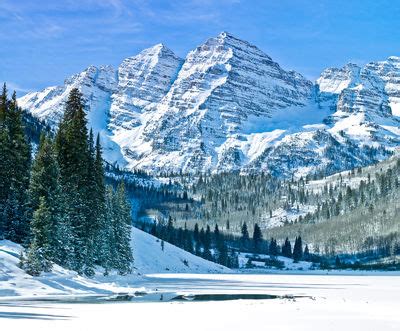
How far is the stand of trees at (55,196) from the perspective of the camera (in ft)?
184

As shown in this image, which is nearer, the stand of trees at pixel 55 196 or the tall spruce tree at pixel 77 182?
the stand of trees at pixel 55 196

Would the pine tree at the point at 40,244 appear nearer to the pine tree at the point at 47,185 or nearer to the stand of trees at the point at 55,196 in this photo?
the stand of trees at the point at 55,196

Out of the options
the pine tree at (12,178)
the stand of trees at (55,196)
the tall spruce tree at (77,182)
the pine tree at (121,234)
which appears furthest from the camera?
the pine tree at (121,234)

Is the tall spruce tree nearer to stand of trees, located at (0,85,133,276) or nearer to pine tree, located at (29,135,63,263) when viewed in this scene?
stand of trees, located at (0,85,133,276)

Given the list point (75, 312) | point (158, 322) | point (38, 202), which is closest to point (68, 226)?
point (38, 202)

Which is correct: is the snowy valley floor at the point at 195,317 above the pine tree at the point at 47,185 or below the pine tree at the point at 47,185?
below

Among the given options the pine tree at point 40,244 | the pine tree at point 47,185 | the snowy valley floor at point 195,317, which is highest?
the pine tree at point 47,185

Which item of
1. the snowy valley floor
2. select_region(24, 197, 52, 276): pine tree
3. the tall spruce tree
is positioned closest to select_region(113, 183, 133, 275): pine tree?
the tall spruce tree

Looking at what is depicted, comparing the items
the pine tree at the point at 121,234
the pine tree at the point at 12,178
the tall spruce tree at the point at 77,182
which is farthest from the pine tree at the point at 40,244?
the pine tree at the point at 121,234

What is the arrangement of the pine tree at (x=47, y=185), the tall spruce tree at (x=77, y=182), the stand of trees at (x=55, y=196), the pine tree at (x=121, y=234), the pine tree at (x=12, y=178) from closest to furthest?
the stand of trees at (x=55, y=196) < the pine tree at (x=47, y=185) < the pine tree at (x=12, y=178) < the tall spruce tree at (x=77, y=182) < the pine tree at (x=121, y=234)

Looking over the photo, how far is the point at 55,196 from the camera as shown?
6038 cm

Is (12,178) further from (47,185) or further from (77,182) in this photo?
(77,182)

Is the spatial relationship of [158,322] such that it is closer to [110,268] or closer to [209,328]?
[209,328]

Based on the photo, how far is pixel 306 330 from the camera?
83.3 feet
